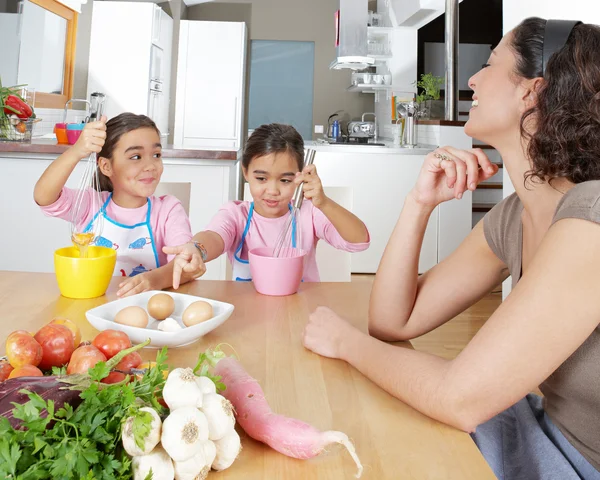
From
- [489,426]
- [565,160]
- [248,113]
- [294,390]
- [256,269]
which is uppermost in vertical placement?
[248,113]

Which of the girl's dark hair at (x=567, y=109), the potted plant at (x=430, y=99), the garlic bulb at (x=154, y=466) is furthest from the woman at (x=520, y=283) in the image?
the potted plant at (x=430, y=99)

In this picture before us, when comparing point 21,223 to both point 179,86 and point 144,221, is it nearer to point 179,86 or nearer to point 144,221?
point 144,221

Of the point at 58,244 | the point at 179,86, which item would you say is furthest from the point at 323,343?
the point at 179,86

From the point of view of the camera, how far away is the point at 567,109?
0.97 meters

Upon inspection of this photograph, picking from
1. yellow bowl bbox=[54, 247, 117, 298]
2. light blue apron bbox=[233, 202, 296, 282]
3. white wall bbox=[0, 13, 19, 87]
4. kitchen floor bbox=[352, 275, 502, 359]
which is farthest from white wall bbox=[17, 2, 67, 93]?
yellow bowl bbox=[54, 247, 117, 298]

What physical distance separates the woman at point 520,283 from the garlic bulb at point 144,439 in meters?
0.40

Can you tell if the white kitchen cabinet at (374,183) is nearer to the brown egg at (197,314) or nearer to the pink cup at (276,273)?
the pink cup at (276,273)

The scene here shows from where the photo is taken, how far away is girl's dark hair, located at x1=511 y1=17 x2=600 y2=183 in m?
0.96

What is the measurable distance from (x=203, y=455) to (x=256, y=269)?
0.84 m

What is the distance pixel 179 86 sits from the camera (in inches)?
284

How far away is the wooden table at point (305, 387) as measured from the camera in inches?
26.6

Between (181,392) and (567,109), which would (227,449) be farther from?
(567,109)

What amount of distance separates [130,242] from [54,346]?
3.50 feet

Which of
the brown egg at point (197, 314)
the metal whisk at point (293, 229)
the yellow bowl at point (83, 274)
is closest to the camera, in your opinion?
the brown egg at point (197, 314)
